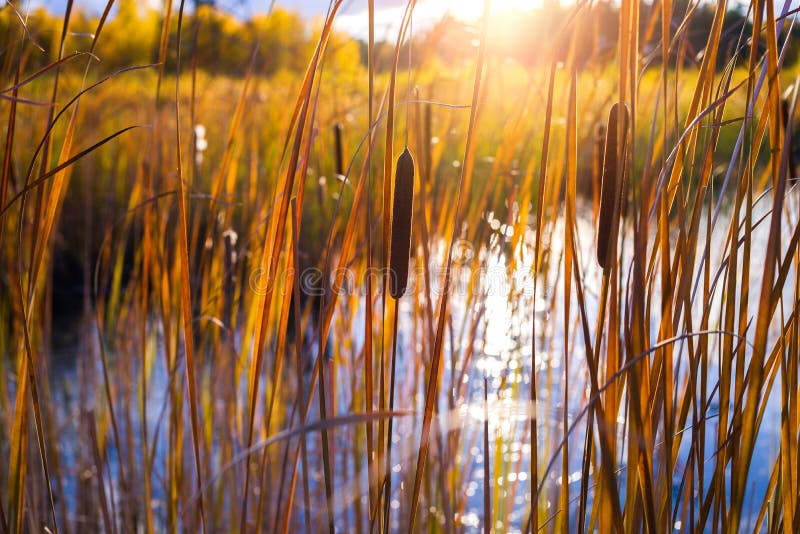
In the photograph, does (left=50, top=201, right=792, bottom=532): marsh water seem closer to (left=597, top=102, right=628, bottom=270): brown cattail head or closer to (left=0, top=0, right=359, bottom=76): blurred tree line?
(left=597, top=102, right=628, bottom=270): brown cattail head

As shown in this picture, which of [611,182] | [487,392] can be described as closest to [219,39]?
[487,392]

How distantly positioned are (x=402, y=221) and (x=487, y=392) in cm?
40

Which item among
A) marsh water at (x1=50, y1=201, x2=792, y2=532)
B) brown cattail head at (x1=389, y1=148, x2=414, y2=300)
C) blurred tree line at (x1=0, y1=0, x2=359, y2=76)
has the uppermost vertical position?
blurred tree line at (x1=0, y1=0, x2=359, y2=76)

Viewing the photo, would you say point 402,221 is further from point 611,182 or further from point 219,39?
point 219,39

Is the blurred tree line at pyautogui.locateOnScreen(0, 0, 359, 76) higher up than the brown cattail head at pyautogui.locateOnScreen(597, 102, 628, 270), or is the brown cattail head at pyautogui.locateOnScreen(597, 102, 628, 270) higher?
the blurred tree line at pyautogui.locateOnScreen(0, 0, 359, 76)

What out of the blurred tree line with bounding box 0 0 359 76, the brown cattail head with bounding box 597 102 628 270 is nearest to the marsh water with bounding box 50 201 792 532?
the brown cattail head with bounding box 597 102 628 270

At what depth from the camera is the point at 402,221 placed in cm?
62

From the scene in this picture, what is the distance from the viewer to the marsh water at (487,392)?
100 centimetres

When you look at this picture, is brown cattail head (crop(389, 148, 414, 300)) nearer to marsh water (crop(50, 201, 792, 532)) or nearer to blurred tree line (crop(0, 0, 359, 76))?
marsh water (crop(50, 201, 792, 532))

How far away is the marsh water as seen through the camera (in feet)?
3.30

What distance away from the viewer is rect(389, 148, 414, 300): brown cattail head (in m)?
0.61

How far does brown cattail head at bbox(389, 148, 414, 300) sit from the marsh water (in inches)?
4.6

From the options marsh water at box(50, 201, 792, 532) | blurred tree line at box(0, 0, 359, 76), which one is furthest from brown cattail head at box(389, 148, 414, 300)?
blurred tree line at box(0, 0, 359, 76)

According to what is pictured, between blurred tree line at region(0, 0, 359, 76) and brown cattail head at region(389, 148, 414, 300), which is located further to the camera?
blurred tree line at region(0, 0, 359, 76)
